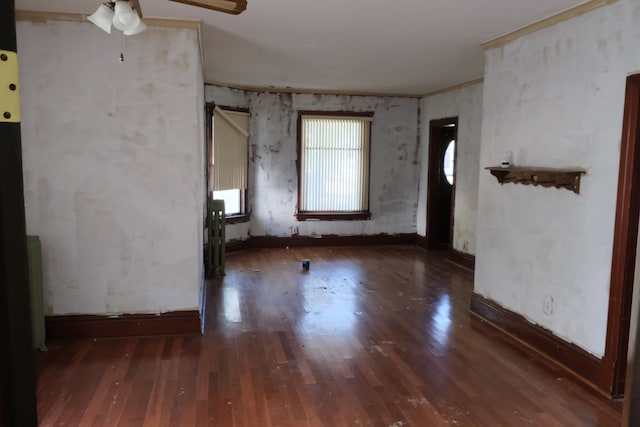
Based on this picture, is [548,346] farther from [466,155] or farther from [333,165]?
[333,165]

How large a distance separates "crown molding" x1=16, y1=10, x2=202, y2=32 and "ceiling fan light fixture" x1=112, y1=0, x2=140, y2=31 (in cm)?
135

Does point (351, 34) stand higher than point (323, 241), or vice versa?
point (351, 34)

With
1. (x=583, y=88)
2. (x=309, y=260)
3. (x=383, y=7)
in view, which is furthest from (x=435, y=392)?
(x=309, y=260)

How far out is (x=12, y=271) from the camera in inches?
25.8

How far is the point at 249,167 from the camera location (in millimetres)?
7676

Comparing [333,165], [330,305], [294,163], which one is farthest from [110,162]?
[333,165]

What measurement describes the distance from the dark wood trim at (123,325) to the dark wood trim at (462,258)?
3984 mm

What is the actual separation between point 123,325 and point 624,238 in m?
3.67

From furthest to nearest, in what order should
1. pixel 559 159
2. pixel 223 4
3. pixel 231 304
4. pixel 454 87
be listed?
pixel 454 87 < pixel 231 304 < pixel 559 159 < pixel 223 4

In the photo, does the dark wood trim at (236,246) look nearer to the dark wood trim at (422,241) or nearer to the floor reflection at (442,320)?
the dark wood trim at (422,241)

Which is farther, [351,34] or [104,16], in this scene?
[351,34]

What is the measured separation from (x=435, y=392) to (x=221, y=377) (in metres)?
1.41

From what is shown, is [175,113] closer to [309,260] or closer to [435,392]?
[435,392]

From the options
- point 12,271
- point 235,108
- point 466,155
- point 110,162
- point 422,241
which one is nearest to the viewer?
point 12,271
